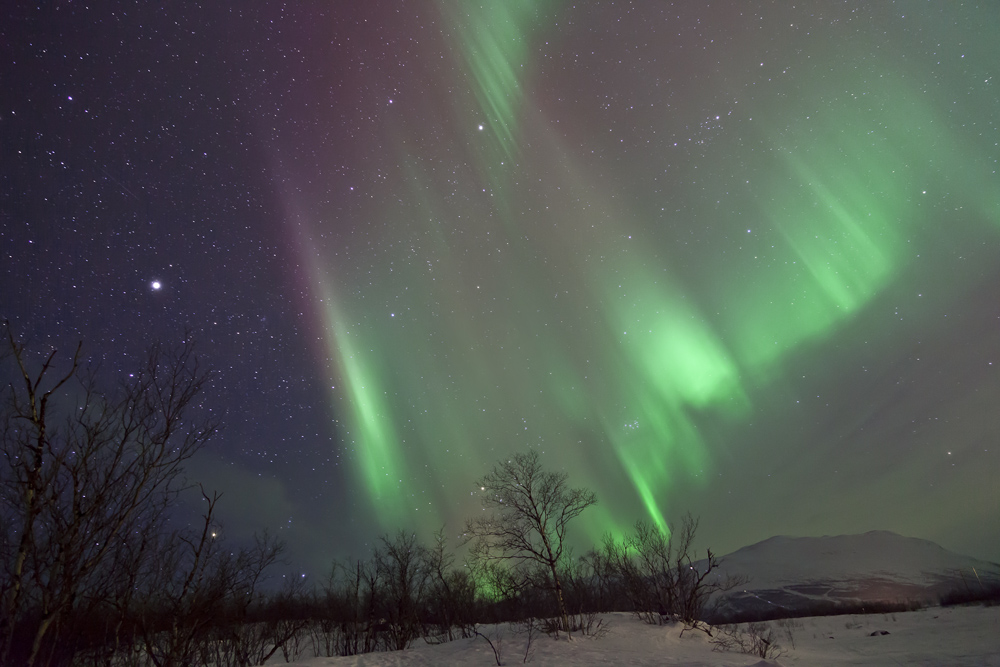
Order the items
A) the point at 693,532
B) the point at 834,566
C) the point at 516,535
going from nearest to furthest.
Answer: the point at 516,535
the point at 693,532
the point at 834,566

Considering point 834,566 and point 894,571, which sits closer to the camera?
point 894,571

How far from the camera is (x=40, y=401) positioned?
19.5 ft

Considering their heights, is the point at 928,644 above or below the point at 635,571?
below

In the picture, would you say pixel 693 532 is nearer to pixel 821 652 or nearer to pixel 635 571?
pixel 635 571

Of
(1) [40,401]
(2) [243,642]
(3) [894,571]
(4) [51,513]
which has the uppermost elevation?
(1) [40,401]

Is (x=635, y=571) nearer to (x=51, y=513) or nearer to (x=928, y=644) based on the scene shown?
(x=928, y=644)

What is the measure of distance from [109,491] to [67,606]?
1.39 meters

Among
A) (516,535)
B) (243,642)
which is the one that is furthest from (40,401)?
(516,535)

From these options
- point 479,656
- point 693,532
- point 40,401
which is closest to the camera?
point 40,401

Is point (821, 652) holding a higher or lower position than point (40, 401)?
lower

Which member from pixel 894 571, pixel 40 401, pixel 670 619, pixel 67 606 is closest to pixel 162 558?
pixel 67 606

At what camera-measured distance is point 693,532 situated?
32656 mm

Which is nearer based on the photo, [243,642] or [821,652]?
[243,642]

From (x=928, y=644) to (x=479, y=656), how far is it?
851 inches
